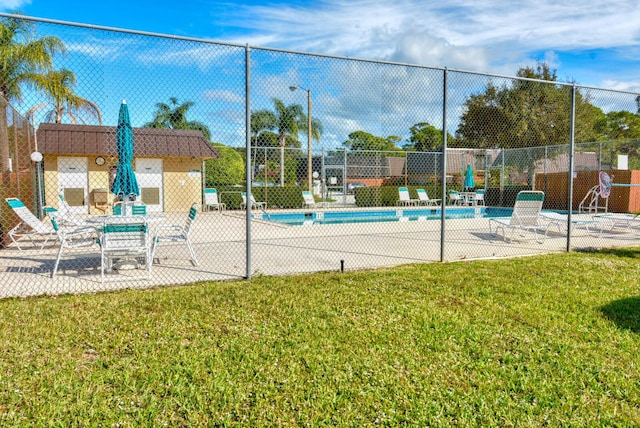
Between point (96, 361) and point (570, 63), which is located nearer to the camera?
point (96, 361)

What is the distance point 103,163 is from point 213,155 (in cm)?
393

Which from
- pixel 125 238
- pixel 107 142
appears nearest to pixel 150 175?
pixel 107 142

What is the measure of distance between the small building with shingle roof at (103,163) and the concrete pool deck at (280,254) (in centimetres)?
489

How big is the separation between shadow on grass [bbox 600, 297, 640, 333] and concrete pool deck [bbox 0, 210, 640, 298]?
102 inches

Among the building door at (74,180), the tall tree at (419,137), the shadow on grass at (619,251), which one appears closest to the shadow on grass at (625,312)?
the shadow on grass at (619,251)

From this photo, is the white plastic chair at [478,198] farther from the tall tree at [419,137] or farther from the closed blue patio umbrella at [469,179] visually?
the tall tree at [419,137]

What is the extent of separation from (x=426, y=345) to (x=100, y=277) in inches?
164

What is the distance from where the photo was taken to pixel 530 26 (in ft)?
32.0

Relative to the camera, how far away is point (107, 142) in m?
15.3

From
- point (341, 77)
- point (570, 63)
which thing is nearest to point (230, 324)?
point (341, 77)

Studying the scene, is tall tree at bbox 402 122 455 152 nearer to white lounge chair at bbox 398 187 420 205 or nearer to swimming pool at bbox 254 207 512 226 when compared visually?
swimming pool at bbox 254 207 512 226

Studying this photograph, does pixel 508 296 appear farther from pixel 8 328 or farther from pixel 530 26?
pixel 530 26

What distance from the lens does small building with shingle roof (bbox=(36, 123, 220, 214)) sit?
15109 mm

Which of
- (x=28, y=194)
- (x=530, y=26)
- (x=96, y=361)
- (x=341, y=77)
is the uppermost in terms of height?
(x=530, y=26)
